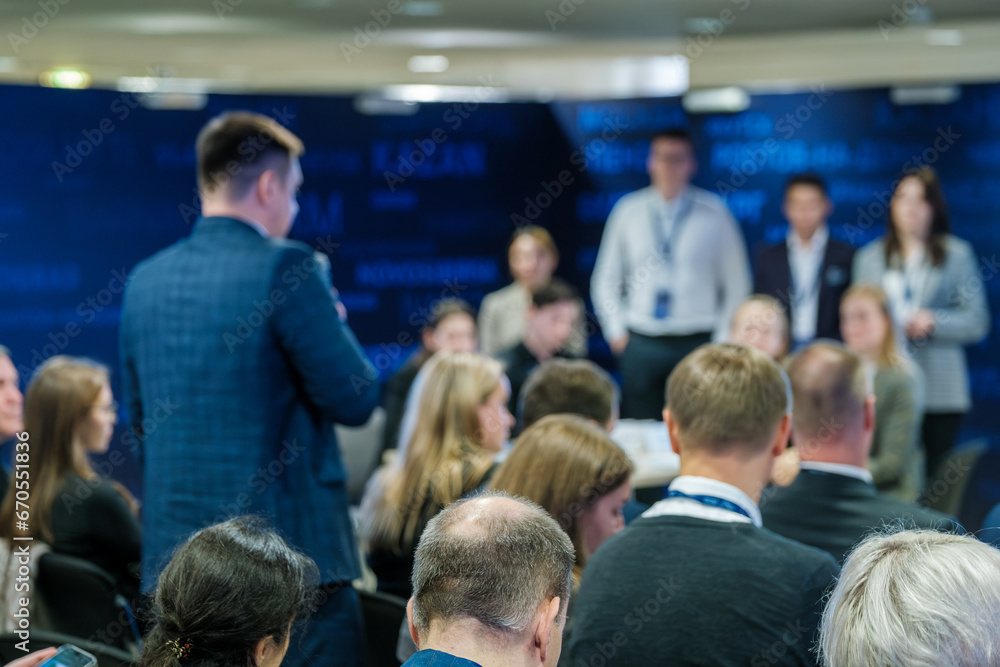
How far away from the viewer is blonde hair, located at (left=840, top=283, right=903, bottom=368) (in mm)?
4324

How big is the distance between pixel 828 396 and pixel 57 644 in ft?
6.06

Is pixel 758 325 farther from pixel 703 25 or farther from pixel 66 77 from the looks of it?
pixel 66 77

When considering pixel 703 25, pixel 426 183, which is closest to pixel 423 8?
pixel 426 183

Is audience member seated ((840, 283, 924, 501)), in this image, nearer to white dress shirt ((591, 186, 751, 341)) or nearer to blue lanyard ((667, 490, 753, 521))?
white dress shirt ((591, 186, 751, 341))

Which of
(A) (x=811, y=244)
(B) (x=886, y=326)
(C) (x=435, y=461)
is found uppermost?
(A) (x=811, y=244)

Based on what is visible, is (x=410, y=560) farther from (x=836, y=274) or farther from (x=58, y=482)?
(x=836, y=274)

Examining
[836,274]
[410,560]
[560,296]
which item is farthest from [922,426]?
[410,560]

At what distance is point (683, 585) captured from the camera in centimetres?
177

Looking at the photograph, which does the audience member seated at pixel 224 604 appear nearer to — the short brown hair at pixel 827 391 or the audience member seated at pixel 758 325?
the short brown hair at pixel 827 391

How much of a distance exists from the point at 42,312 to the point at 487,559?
5.34 m

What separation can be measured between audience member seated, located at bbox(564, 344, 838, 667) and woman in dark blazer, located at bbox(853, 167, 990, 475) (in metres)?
3.79

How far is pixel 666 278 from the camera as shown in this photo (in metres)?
6.11

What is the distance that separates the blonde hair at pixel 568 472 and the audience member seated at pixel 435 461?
46cm

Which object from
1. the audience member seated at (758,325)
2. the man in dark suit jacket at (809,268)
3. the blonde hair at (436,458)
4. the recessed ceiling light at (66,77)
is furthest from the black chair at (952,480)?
the recessed ceiling light at (66,77)
